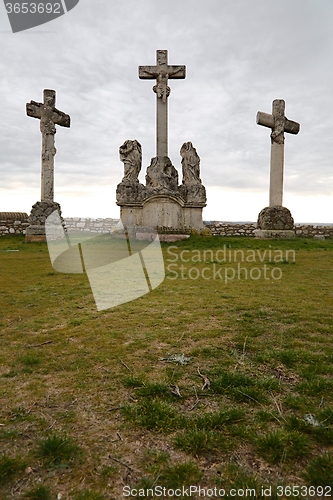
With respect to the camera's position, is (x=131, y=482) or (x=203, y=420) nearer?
(x=131, y=482)

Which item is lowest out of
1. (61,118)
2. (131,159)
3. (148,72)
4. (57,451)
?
(57,451)

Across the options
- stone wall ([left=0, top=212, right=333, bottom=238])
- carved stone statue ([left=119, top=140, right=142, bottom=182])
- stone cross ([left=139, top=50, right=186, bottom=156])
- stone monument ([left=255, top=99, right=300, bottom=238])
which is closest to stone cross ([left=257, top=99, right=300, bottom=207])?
stone monument ([left=255, top=99, right=300, bottom=238])

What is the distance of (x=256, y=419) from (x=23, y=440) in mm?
1371

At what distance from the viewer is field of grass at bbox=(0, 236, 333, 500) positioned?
65.9 inches

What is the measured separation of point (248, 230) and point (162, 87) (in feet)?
25.2

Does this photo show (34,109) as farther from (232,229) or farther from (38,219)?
(232,229)

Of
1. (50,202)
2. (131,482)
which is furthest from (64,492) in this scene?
(50,202)

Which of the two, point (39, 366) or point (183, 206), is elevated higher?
point (183, 206)

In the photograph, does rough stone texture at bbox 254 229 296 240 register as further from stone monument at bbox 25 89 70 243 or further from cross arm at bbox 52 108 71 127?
cross arm at bbox 52 108 71 127

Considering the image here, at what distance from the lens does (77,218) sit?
64.5 feet

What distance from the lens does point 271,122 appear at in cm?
1434

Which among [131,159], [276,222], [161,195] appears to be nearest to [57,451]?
[161,195]

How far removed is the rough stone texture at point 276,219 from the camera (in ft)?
45.7

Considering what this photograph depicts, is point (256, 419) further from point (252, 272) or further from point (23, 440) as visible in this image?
point (252, 272)
